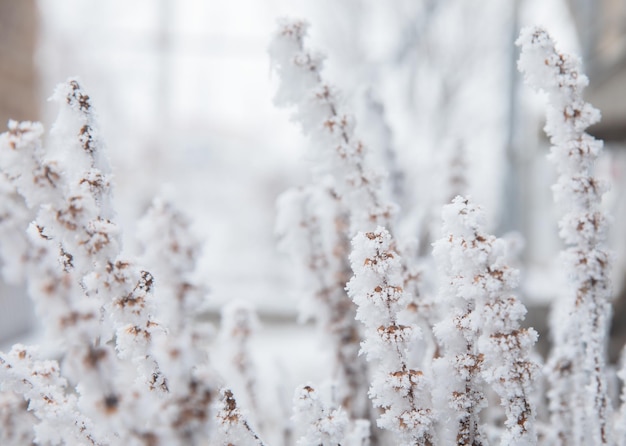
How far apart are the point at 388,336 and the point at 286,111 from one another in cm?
215

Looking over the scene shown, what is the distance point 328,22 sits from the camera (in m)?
4.86

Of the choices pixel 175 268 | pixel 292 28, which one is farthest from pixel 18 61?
pixel 292 28

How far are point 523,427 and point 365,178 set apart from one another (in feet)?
0.89

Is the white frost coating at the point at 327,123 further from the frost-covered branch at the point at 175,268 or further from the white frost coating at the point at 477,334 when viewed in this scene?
the frost-covered branch at the point at 175,268

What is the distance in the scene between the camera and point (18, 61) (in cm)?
306

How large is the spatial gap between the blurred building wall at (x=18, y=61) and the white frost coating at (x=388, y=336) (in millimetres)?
2932

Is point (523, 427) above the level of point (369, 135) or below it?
below

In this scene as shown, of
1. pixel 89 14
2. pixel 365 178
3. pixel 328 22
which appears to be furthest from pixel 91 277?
pixel 89 14

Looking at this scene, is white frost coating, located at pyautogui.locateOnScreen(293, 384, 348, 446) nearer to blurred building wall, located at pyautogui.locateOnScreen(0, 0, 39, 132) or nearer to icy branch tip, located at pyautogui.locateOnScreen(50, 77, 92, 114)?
icy branch tip, located at pyautogui.locateOnScreen(50, 77, 92, 114)

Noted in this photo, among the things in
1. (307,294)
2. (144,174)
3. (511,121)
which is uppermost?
(144,174)

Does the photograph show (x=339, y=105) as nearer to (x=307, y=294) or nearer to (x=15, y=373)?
(x=307, y=294)

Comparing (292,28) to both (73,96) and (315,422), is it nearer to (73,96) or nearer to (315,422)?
(73,96)

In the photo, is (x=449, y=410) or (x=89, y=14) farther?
(x=89, y=14)

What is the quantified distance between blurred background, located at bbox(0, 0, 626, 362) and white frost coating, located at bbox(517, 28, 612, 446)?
242 mm
